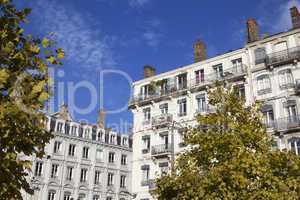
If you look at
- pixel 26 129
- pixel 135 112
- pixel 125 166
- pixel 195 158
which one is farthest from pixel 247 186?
pixel 125 166

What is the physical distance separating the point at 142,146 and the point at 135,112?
169 inches

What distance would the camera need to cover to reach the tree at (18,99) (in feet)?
24.3

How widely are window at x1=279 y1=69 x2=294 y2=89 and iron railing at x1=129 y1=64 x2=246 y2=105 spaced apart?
3.49 metres

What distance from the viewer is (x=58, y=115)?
59.6 meters

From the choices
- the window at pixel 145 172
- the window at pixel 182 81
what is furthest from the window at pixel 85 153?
the window at pixel 182 81

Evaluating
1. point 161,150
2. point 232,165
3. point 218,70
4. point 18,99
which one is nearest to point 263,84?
point 218,70

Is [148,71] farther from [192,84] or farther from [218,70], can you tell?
[218,70]

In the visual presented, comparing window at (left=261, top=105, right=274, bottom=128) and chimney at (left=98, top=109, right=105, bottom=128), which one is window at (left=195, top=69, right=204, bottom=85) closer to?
window at (left=261, top=105, right=274, bottom=128)

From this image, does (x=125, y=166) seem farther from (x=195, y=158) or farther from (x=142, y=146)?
(x=195, y=158)

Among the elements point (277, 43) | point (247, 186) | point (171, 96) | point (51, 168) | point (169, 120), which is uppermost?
point (277, 43)

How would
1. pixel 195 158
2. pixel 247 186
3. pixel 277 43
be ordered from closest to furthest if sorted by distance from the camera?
pixel 247 186 < pixel 195 158 < pixel 277 43

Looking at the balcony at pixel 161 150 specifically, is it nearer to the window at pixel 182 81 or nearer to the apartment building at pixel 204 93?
the apartment building at pixel 204 93

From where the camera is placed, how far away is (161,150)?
37.8 meters

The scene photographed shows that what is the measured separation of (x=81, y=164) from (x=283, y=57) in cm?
3314
